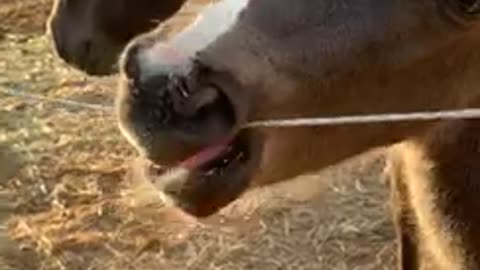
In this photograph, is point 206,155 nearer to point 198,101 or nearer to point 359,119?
point 198,101

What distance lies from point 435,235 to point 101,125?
2.54 metres

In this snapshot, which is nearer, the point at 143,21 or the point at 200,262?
the point at 143,21

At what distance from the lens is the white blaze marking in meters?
2.39

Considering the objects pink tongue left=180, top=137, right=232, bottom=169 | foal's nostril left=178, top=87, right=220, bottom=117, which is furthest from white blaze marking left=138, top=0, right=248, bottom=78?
pink tongue left=180, top=137, right=232, bottom=169

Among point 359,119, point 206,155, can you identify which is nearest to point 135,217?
point 359,119

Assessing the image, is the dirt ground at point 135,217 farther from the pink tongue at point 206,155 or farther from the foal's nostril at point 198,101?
the foal's nostril at point 198,101

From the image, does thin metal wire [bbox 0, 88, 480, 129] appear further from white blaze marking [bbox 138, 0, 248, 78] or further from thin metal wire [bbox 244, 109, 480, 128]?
white blaze marking [bbox 138, 0, 248, 78]

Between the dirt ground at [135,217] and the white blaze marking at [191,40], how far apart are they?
1782 millimetres

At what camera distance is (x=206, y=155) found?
2.48 meters

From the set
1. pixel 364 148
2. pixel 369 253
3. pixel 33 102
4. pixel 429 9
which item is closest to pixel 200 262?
pixel 369 253

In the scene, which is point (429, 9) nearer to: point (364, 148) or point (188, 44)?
point (364, 148)

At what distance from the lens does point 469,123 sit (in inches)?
Answer: 124

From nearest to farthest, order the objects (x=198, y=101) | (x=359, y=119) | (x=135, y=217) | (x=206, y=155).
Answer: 1. (x=198, y=101)
2. (x=206, y=155)
3. (x=359, y=119)
4. (x=135, y=217)

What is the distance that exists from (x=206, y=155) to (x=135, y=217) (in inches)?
97.0
